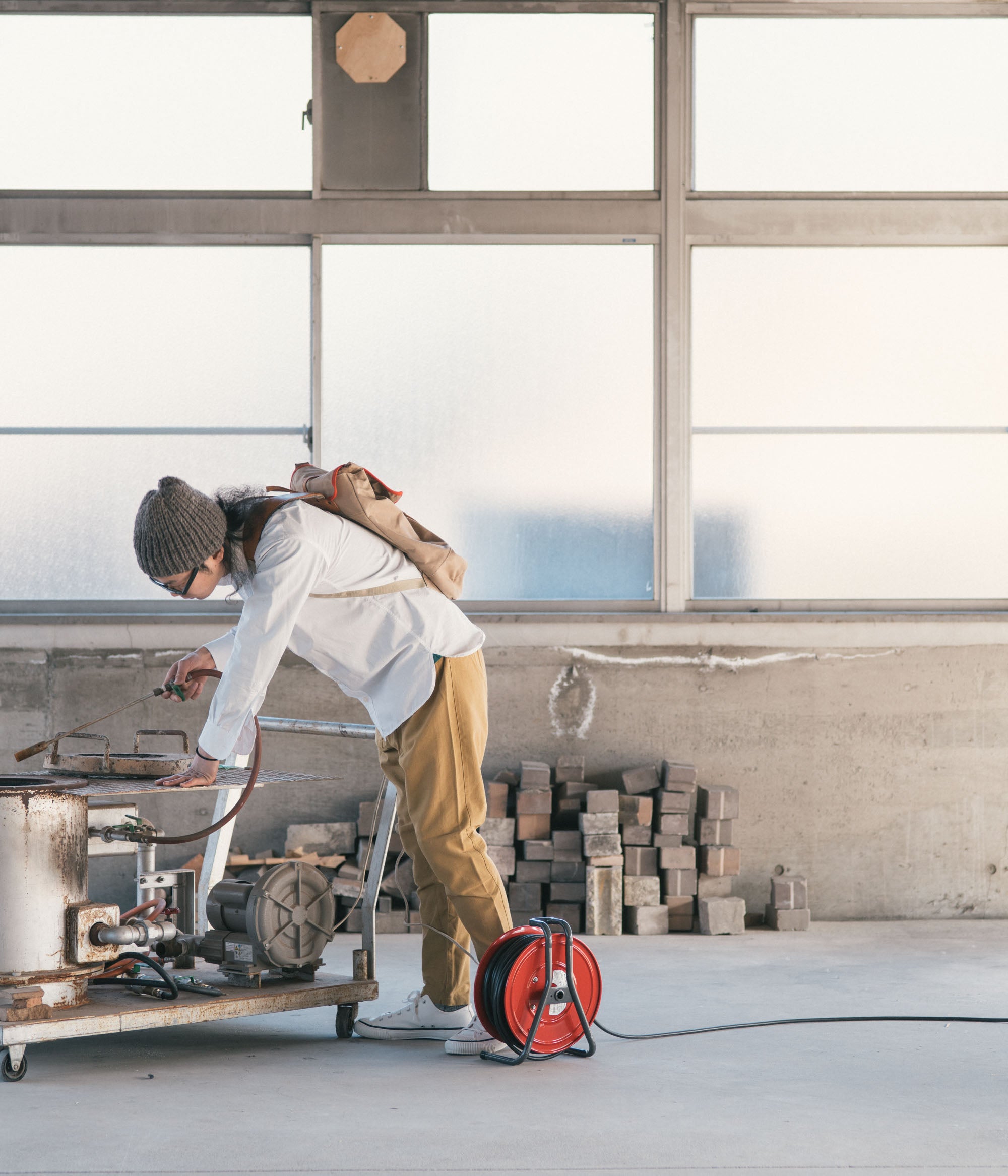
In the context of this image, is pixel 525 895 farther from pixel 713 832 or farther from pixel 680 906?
pixel 713 832

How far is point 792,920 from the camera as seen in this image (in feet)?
17.1

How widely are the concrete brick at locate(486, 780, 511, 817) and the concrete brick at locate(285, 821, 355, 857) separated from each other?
1.62 ft

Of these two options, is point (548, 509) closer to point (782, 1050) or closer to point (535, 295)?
point (535, 295)

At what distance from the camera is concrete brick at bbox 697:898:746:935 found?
512cm

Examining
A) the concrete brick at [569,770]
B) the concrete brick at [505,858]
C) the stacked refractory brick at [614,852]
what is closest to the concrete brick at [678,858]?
the stacked refractory brick at [614,852]

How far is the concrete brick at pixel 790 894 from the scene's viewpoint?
Result: 5.22 meters

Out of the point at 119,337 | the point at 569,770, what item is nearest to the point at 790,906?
the point at 569,770

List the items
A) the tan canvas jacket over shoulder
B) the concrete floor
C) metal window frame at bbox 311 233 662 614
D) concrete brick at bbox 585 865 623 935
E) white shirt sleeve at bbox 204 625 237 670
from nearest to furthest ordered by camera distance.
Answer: the concrete floor, the tan canvas jacket over shoulder, white shirt sleeve at bbox 204 625 237 670, concrete brick at bbox 585 865 623 935, metal window frame at bbox 311 233 662 614

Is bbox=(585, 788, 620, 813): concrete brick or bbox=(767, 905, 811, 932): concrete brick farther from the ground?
bbox=(585, 788, 620, 813): concrete brick

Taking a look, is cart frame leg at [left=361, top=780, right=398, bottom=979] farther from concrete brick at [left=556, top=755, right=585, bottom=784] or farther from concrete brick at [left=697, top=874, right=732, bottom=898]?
concrete brick at [left=697, top=874, right=732, bottom=898]

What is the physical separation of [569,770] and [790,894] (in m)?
0.99

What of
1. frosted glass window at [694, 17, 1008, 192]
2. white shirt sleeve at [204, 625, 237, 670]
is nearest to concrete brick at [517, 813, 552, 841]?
white shirt sleeve at [204, 625, 237, 670]

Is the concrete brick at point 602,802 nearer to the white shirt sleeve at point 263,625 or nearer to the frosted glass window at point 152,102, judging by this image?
the white shirt sleeve at point 263,625

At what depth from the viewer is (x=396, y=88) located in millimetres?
5473
